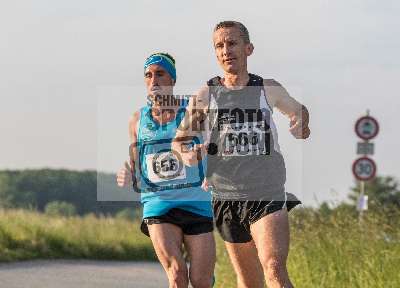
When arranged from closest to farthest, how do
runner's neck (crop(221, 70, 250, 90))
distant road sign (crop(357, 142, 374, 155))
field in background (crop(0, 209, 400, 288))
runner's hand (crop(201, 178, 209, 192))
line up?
1. runner's neck (crop(221, 70, 250, 90))
2. runner's hand (crop(201, 178, 209, 192))
3. field in background (crop(0, 209, 400, 288))
4. distant road sign (crop(357, 142, 374, 155))

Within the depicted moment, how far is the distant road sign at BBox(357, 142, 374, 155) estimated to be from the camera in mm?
21594

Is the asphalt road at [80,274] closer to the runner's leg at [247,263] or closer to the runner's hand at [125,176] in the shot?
the runner's hand at [125,176]

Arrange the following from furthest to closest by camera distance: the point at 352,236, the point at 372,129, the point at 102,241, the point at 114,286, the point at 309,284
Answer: the point at 102,241 < the point at 372,129 < the point at 114,286 < the point at 352,236 < the point at 309,284

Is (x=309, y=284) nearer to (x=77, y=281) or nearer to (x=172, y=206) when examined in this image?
(x=172, y=206)

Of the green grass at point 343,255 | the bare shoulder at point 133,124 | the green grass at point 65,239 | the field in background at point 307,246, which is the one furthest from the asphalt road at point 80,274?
the bare shoulder at point 133,124

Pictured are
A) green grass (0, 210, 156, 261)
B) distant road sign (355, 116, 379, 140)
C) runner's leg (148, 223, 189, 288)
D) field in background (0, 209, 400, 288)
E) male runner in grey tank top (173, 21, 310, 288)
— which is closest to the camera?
male runner in grey tank top (173, 21, 310, 288)

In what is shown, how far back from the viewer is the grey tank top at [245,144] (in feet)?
23.5

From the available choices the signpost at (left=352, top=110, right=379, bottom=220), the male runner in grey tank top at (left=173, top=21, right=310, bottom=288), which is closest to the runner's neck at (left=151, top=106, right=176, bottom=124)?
the male runner in grey tank top at (left=173, top=21, right=310, bottom=288)

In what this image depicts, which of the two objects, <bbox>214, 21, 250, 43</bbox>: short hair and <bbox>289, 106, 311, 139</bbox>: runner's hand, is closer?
<bbox>289, 106, 311, 139</bbox>: runner's hand

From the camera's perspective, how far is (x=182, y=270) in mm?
7836

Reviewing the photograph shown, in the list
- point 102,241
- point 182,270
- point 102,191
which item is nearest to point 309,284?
point 102,191

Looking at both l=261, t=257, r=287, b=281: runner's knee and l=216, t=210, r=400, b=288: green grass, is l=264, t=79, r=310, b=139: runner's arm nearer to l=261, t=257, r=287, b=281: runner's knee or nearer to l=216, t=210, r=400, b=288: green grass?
l=261, t=257, r=287, b=281: runner's knee

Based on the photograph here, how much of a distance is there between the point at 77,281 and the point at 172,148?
837cm

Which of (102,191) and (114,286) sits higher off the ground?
(102,191)
